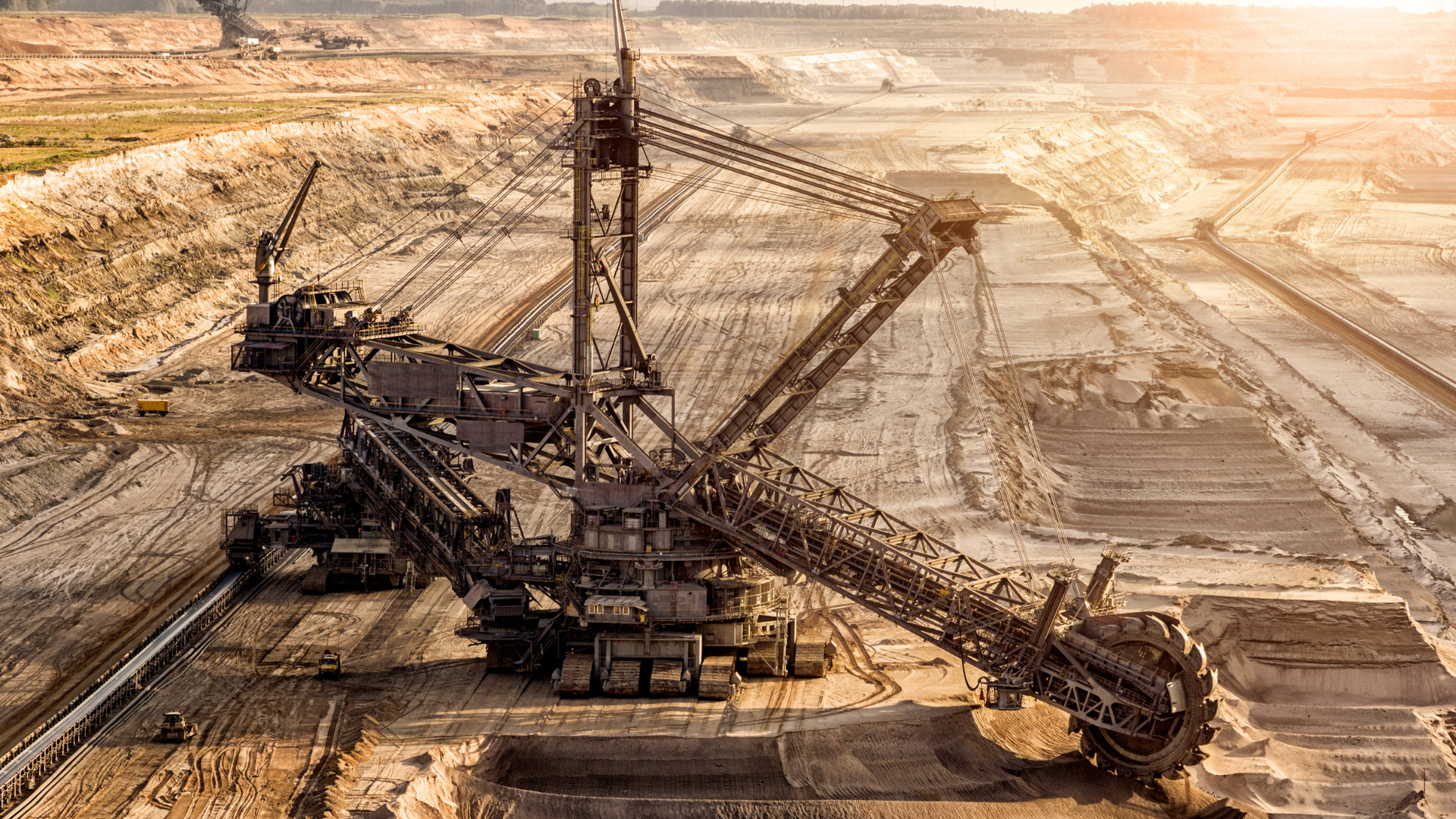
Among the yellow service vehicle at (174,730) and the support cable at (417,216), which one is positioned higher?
the support cable at (417,216)

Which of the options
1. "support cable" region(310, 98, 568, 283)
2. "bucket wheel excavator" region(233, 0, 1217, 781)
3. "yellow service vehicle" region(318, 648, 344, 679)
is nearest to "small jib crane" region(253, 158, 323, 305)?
"bucket wheel excavator" region(233, 0, 1217, 781)

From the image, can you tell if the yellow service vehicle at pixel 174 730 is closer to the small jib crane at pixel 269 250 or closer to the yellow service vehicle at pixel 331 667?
the yellow service vehicle at pixel 331 667

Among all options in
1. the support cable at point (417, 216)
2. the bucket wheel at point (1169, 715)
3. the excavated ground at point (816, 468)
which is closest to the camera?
the bucket wheel at point (1169, 715)

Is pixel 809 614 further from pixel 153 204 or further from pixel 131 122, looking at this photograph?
pixel 131 122

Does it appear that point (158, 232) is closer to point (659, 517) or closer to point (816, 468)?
point (816, 468)

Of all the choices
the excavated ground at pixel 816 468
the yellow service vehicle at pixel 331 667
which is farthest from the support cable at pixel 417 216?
the yellow service vehicle at pixel 331 667

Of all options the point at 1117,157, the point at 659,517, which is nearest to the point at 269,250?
the point at 659,517

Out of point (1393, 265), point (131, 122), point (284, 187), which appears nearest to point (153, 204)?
point (284, 187)
